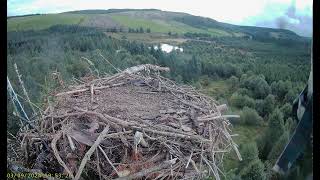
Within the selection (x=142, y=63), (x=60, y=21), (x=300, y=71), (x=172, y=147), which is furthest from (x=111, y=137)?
(x=300, y=71)

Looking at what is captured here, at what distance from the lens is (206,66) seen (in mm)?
3973

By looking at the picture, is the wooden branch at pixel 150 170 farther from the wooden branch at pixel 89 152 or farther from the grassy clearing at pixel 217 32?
the grassy clearing at pixel 217 32

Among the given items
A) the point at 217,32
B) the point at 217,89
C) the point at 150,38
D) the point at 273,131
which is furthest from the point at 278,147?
the point at 150,38

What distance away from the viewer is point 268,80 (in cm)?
381

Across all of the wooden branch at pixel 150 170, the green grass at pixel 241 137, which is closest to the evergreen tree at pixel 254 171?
the green grass at pixel 241 137

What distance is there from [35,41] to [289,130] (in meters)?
2.37

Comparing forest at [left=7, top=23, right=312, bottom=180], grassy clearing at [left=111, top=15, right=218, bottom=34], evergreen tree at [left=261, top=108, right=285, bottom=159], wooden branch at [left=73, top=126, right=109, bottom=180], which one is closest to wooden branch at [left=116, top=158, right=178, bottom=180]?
wooden branch at [left=73, top=126, right=109, bottom=180]

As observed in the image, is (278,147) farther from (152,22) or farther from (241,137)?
(152,22)

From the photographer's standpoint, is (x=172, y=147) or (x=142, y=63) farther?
(x=142, y=63)

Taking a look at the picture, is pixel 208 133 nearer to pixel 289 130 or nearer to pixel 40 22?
pixel 289 130

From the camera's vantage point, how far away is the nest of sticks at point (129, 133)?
11.0 feet

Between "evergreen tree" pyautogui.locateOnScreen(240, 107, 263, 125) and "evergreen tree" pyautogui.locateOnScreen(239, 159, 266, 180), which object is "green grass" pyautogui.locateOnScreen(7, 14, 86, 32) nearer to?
"evergreen tree" pyautogui.locateOnScreen(240, 107, 263, 125)

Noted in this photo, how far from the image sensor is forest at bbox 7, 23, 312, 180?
145 inches

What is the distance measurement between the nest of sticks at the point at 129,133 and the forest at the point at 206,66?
0.38 ft
